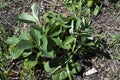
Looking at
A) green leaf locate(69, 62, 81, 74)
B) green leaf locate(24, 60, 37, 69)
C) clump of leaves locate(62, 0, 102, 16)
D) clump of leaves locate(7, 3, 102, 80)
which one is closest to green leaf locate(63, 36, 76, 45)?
clump of leaves locate(7, 3, 102, 80)

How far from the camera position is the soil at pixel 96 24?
2.42 m

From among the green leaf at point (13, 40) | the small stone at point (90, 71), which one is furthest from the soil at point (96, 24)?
the green leaf at point (13, 40)

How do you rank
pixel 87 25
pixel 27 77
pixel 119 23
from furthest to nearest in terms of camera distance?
1. pixel 119 23
2. pixel 87 25
3. pixel 27 77

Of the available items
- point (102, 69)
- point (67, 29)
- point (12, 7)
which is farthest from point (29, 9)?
point (102, 69)

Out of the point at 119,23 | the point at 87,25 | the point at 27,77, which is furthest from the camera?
the point at 119,23

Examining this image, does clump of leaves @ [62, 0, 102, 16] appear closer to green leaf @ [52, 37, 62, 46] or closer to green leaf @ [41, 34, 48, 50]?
green leaf @ [52, 37, 62, 46]

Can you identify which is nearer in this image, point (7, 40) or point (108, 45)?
point (7, 40)

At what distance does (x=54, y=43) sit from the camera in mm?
2328

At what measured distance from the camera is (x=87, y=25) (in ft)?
8.23

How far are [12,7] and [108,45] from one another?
85 cm

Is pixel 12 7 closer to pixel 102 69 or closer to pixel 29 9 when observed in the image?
pixel 29 9

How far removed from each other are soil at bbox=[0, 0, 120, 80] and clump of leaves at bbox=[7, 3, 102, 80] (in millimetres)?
93

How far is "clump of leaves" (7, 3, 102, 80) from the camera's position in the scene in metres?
2.25

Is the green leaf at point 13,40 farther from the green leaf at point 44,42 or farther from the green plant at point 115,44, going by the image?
the green plant at point 115,44
